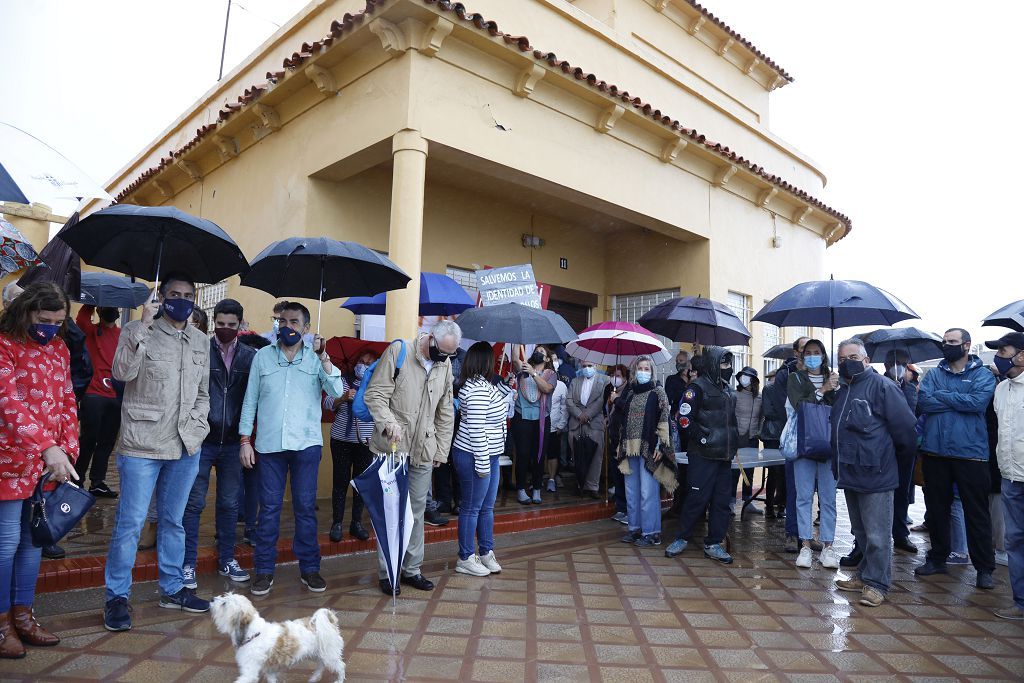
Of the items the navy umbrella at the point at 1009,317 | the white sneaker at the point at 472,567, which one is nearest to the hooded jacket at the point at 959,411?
the navy umbrella at the point at 1009,317

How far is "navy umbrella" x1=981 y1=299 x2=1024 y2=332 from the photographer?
5512 millimetres

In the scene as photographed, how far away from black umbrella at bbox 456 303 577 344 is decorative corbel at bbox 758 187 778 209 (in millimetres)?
7010

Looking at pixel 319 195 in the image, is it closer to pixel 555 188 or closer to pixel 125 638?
pixel 555 188

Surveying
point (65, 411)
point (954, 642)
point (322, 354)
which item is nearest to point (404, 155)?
point (322, 354)

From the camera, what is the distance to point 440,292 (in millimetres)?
7449

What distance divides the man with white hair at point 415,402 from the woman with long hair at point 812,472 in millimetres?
3560

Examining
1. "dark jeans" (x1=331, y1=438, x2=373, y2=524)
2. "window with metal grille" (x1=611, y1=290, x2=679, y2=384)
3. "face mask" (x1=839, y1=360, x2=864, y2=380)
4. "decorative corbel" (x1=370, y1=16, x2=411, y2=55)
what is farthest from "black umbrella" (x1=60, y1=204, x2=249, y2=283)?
"window with metal grille" (x1=611, y1=290, x2=679, y2=384)

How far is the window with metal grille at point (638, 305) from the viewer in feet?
36.0

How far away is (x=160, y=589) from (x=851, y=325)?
264 inches

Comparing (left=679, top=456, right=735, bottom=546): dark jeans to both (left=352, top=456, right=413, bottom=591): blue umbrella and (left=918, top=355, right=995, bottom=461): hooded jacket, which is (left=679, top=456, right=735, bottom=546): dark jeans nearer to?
(left=918, top=355, right=995, bottom=461): hooded jacket

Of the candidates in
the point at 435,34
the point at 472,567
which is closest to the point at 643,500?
the point at 472,567

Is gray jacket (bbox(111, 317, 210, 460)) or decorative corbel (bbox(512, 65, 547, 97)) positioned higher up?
decorative corbel (bbox(512, 65, 547, 97))

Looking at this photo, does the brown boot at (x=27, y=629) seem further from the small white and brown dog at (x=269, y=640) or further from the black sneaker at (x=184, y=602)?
the small white and brown dog at (x=269, y=640)

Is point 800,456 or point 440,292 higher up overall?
point 440,292
